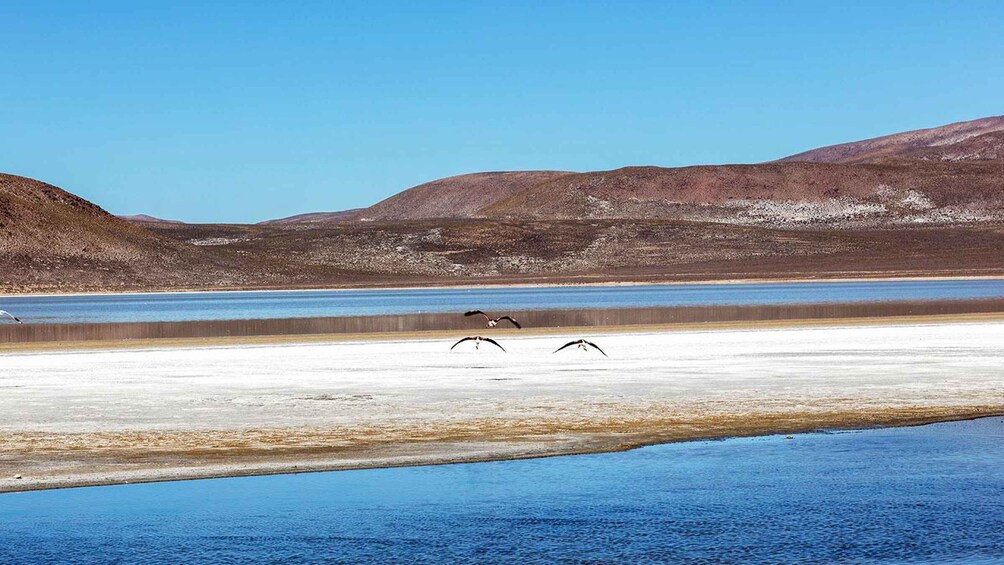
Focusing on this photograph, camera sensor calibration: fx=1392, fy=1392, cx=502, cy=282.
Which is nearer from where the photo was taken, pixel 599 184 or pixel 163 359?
pixel 163 359

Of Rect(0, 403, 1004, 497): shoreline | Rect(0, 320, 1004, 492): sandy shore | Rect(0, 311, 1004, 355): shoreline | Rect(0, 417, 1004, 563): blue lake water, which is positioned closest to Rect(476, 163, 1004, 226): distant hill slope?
Rect(0, 311, 1004, 355): shoreline

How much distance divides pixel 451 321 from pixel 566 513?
35986 millimetres

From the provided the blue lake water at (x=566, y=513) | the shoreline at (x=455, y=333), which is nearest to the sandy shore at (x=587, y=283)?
the shoreline at (x=455, y=333)

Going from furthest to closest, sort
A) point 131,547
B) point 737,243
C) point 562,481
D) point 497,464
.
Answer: point 737,243, point 497,464, point 562,481, point 131,547

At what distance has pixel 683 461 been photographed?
48.1ft

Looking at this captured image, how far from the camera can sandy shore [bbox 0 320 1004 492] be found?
15148 mm

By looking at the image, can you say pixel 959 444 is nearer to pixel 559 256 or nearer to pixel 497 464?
pixel 497 464

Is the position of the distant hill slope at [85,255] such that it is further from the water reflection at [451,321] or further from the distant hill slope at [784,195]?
the distant hill slope at [784,195]

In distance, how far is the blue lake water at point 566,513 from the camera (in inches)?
420

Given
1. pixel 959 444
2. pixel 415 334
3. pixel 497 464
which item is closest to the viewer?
pixel 497 464

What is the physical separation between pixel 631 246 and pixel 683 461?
118 meters

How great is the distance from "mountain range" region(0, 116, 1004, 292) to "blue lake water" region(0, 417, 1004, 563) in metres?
92.8

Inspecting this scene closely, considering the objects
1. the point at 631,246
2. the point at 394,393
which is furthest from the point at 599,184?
the point at 394,393

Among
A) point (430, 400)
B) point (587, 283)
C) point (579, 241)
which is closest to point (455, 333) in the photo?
point (430, 400)
